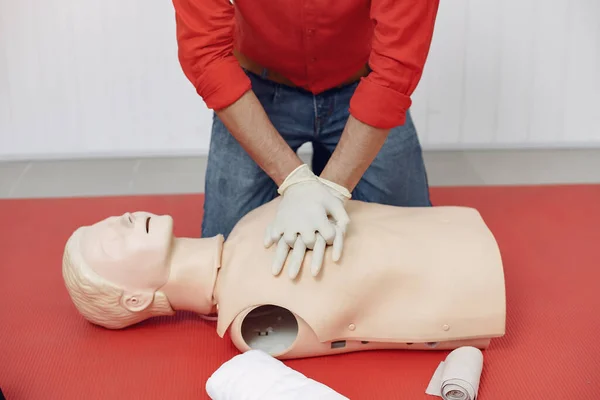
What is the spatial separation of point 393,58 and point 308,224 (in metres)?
0.45

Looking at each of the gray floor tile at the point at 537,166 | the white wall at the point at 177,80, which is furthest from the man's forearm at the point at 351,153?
the white wall at the point at 177,80

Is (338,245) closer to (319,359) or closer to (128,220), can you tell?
(319,359)

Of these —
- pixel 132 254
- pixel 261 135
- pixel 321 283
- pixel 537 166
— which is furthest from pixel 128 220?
pixel 537 166

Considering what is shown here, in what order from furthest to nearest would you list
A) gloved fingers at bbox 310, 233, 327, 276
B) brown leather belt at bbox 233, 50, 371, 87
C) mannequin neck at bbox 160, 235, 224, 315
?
1. brown leather belt at bbox 233, 50, 371, 87
2. mannequin neck at bbox 160, 235, 224, 315
3. gloved fingers at bbox 310, 233, 327, 276

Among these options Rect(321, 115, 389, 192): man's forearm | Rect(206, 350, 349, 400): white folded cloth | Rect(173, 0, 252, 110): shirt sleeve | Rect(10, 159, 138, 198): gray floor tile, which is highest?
Rect(173, 0, 252, 110): shirt sleeve

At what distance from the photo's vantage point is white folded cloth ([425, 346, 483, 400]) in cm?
151

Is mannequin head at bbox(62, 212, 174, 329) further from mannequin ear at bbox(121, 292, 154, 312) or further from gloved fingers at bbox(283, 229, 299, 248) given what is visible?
gloved fingers at bbox(283, 229, 299, 248)

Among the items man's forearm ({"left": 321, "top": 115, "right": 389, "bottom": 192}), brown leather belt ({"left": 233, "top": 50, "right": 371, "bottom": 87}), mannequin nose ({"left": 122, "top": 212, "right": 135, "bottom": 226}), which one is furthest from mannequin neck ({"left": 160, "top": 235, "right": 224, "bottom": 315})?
brown leather belt ({"left": 233, "top": 50, "right": 371, "bottom": 87})

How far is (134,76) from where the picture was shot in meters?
3.21

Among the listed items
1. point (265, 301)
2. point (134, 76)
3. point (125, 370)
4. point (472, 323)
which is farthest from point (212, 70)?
point (134, 76)

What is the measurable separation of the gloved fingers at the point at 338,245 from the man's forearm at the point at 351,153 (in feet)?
0.72

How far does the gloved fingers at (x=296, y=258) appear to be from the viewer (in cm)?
157

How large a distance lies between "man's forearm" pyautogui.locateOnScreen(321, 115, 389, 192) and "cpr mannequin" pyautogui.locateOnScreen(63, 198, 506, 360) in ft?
0.32

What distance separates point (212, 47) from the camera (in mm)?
1822
